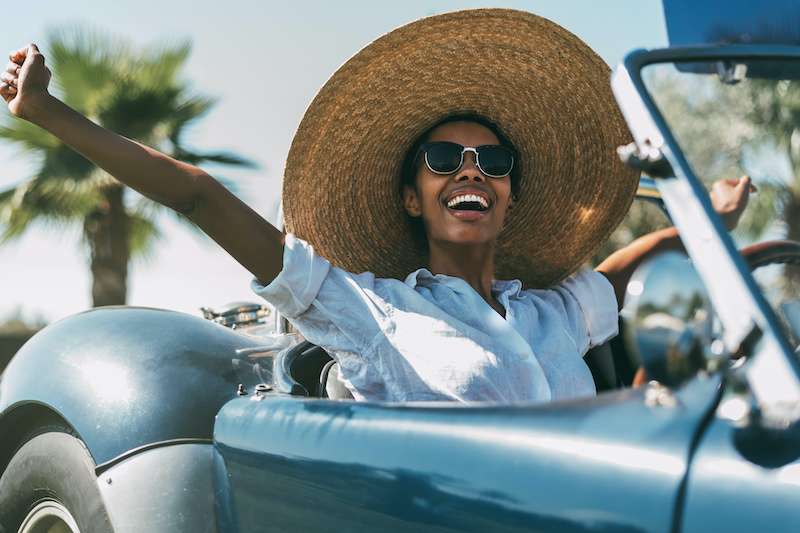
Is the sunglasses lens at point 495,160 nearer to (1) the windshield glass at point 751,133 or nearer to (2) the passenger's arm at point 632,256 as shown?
(2) the passenger's arm at point 632,256

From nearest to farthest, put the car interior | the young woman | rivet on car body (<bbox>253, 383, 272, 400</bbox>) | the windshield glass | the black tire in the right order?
the windshield glass < rivet on car body (<bbox>253, 383, 272, 400</bbox>) < the young woman < the car interior < the black tire

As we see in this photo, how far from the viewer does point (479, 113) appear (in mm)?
2879

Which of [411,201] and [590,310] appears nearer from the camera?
[590,310]

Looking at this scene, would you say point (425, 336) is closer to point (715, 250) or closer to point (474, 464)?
point (474, 464)

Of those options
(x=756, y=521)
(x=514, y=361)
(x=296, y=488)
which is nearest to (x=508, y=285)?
(x=514, y=361)

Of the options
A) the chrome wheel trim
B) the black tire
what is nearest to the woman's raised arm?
the black tire

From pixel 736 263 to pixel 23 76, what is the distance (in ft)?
5.20

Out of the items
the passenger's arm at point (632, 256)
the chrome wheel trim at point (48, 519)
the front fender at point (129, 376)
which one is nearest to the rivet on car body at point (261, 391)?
the front fender at point (129, 376)

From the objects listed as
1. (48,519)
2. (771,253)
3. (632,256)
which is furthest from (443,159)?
(48,519)

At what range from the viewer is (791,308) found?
155 centimetres

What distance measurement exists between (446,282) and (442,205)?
23 centimetres

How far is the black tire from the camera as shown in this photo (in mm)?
2512

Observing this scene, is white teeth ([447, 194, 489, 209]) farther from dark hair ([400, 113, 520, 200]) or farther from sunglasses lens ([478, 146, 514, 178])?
dark hair ([400, 113, 520, 200])

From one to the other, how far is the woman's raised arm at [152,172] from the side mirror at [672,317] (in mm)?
1255
